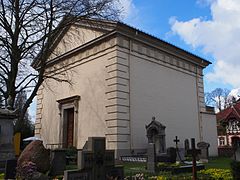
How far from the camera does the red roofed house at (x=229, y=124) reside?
40375 mm

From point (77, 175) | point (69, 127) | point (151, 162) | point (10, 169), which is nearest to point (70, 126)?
point (69, 127)

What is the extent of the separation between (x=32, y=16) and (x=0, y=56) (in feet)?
10.1

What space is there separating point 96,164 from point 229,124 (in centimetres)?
3938

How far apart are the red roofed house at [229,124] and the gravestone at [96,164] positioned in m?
32.9

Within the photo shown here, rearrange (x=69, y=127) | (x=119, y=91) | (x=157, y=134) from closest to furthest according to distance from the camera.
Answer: (x=119, y=91)
(x=157, y=134)
(x=69, y=127)

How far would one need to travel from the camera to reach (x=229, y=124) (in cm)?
4375

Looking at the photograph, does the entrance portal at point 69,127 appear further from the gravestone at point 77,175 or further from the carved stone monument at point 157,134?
the gravestone at point 77,175

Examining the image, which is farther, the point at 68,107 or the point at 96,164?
the point at 68,107

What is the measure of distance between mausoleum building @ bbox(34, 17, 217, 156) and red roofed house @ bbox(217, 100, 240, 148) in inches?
562

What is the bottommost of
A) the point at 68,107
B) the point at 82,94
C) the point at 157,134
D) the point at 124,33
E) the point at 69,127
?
the point at 157,134

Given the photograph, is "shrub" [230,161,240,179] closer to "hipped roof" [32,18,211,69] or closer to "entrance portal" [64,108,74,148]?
"hipped roof" [32,18,211,69]

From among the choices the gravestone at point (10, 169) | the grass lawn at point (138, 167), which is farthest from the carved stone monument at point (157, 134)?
the gravestone at point (10, 169)

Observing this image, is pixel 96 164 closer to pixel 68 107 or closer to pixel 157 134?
pixel 157 134

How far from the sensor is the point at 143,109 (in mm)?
20359
